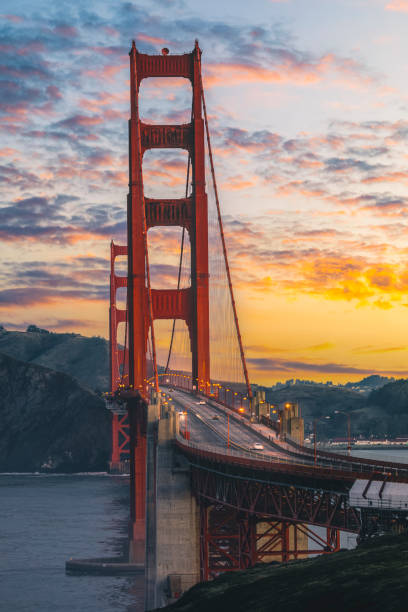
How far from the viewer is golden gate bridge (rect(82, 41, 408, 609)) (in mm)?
49219

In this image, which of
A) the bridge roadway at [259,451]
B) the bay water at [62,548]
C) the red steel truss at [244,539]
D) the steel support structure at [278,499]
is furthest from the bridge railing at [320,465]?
the red steel truss at [244,539]

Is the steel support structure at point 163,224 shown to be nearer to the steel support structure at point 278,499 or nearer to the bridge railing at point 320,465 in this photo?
the bridge railing at point 320,465

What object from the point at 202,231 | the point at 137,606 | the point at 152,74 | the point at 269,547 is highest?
the point at 152,74

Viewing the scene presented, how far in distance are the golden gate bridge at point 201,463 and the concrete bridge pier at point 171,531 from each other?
0.22 feet

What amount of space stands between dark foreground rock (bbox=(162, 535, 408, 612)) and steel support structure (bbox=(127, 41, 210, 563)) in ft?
195

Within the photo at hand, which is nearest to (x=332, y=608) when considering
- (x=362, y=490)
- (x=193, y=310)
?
(x=362, y=490)

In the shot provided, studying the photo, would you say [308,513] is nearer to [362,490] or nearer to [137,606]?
[362,490]

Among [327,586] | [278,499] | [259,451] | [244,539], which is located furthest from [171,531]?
[327,586]

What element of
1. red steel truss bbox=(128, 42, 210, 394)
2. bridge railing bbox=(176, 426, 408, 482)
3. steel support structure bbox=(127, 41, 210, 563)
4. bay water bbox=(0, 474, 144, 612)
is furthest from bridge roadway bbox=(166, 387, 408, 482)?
bay water bbox=(0, 474, 144, 612)

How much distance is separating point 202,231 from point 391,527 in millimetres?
71740

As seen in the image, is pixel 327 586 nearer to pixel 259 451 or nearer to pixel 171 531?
pixel 171 531

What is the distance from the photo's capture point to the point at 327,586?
1560 inches

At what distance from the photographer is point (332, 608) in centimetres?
3609

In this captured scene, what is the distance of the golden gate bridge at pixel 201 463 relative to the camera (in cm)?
4922
